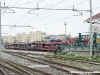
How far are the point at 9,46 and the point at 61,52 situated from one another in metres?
37.9

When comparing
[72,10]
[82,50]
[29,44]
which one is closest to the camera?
[72,10]

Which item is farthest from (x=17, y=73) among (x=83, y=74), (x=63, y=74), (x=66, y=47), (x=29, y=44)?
(x=29, y=44)

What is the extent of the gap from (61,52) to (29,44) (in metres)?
20.1

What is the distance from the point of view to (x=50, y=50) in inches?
1982

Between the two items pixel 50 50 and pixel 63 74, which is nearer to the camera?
pixel 63 74

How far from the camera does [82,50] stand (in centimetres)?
3481

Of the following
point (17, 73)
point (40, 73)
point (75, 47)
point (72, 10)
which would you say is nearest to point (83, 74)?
point (40, 73)

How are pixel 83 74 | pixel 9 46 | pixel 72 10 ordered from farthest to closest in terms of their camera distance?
pixel 9 46 < pixel 72 10 < pixel 83 74

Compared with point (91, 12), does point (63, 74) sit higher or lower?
lower

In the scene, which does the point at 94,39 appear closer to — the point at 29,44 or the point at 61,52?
the point at 61,52

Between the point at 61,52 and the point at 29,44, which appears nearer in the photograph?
the point at 61,52

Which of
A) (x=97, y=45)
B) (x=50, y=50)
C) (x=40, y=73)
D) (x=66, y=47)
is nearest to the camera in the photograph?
(x=40, y=73)

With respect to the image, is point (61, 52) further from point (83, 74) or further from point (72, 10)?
point (83, 74)

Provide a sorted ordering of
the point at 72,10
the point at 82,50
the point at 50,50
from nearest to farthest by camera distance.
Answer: the point at 72,10 → the point at 82,50 → the point at 50,50
